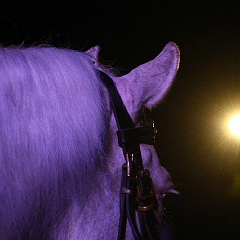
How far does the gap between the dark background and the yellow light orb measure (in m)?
0.09

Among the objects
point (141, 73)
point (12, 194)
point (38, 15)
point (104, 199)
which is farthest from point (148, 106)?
point (38, 15)

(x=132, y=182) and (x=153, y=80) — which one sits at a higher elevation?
(x=153, y=80)

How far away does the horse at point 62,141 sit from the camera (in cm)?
55

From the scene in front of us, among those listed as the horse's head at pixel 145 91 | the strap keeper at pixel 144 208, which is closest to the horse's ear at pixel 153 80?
the horse's head at pixel 145 91

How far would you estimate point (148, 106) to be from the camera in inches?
27.3

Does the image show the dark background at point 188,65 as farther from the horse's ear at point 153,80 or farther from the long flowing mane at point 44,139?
the long flowing mane at point 44,139

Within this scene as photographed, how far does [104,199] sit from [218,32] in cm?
261

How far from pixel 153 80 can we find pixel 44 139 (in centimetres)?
29

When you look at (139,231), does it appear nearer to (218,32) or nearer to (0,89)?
(0,89)

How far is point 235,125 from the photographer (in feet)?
10.4

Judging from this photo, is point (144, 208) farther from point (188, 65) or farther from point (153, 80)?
point (188, 65)

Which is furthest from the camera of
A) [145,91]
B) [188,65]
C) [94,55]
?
[188,65]

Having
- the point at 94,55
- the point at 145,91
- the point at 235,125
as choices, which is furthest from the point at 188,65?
the point at 145,91

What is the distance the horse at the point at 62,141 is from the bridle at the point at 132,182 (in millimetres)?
18
